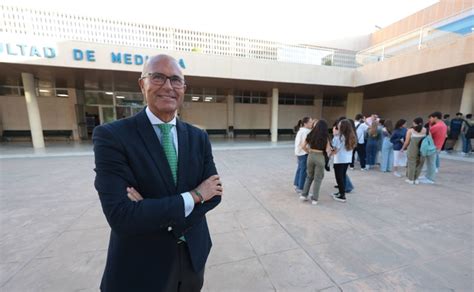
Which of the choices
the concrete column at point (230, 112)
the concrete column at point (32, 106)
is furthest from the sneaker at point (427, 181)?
the concrete column at point (32, 106)

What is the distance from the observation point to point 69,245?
2.70 meters

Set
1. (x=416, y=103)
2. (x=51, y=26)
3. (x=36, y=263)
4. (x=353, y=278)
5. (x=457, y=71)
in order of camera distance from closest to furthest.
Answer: (x=353, y=278), (x=36, y=263), (x=51, y=26), (x=457, y=71), (x=416, y=103)

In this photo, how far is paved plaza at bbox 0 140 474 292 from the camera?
2137 mm

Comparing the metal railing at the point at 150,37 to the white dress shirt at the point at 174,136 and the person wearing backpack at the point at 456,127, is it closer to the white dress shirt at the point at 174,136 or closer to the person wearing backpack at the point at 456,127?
the person wearing backpack at the point at 456,127

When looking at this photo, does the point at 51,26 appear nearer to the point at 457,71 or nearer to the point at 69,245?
the point at 69,245

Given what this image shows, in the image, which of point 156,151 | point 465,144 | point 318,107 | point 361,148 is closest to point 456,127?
point 465,144

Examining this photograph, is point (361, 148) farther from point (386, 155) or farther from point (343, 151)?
point (343, 151)

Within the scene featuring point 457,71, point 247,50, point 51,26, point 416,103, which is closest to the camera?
point 51,26

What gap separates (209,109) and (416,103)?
51.7 feet

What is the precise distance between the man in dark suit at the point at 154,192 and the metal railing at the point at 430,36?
1198cm

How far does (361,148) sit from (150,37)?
32.8 feet

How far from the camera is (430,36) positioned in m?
9.20

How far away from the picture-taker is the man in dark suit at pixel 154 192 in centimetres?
104

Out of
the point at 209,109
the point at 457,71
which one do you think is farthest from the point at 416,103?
the point at 209,109
